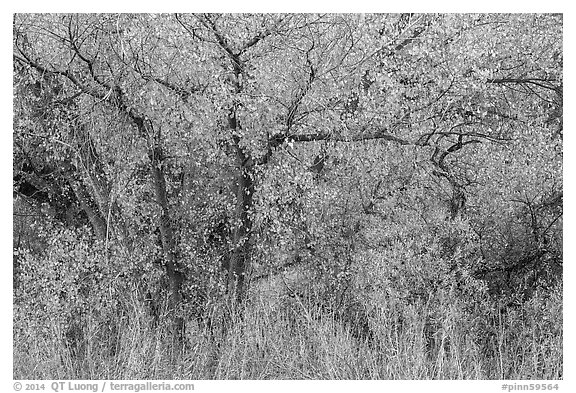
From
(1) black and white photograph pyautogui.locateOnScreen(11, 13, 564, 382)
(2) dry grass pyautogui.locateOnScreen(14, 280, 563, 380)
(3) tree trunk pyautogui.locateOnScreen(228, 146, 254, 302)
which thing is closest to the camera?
(2) dry grass pyautogui.locateOnScreen(14, 280, 563, 380)

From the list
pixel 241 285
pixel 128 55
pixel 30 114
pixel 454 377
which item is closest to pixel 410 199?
pixel 241 285

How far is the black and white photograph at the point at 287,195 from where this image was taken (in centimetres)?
934

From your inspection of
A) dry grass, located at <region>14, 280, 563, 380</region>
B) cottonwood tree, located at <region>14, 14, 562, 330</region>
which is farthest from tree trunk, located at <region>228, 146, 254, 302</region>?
dry grass, located at <region>14, 280, 563, 380</region>

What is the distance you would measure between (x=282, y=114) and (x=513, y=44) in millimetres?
3865

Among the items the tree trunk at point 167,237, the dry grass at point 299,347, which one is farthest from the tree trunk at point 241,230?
the tree trunk at point 167,237

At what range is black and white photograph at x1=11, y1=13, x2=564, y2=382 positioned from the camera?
9.34 meters

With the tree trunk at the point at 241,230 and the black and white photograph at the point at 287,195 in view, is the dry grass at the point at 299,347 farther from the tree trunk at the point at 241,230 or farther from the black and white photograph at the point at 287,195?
the tree trunk at the point at 241,230

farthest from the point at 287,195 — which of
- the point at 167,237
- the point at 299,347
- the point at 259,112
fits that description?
the point at 299,347

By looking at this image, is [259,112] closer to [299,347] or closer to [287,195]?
[287,195]

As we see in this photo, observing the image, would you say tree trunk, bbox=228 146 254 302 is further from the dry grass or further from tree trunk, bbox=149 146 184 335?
tree trunk, bbox=149 146 184 335

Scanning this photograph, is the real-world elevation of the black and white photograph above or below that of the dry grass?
above

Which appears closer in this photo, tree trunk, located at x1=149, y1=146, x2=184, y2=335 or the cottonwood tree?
the cottonwood tree

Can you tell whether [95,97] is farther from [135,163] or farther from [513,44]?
→ [513,44]

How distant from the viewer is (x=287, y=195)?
33.1 ft
